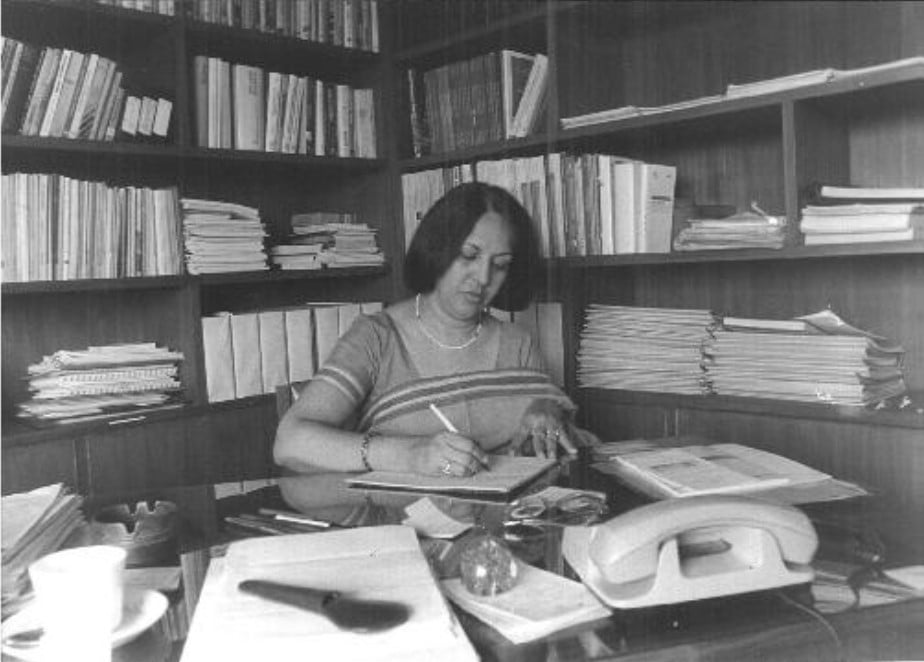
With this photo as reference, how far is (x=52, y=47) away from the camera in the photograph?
7.06ft

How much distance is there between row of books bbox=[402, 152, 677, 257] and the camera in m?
2.15

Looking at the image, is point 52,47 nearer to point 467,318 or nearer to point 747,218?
point 467,318

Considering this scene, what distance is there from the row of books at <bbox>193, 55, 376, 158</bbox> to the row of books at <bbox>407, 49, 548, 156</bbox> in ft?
0.50

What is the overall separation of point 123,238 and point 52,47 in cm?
48

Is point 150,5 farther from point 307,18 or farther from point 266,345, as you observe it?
point 266,345

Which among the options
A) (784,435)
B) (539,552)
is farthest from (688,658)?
(784,435)

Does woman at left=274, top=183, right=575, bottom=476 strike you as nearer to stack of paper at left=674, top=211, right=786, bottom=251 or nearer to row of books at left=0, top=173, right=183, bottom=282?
stack of paper at left=674, top=211, right=786, bottom=251

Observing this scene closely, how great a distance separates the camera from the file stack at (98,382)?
2020 millimetres

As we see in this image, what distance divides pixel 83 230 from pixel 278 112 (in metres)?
0.61

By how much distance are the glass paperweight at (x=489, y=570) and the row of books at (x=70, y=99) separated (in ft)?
5.09

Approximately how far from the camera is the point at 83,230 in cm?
204

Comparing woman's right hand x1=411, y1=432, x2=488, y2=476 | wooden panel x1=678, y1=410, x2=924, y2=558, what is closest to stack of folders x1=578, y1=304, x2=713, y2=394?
wooden panel x1=678, y1=410, x2=924, y2=558

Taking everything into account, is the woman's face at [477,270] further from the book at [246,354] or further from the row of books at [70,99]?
the row of books at [70,99]

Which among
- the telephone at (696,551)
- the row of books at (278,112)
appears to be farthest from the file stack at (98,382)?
the telephone at (696,551)
